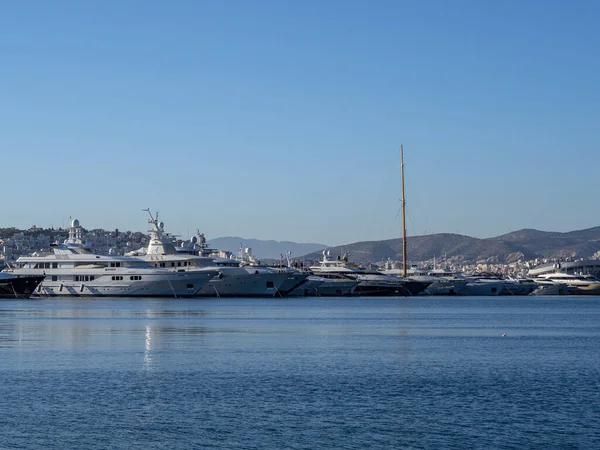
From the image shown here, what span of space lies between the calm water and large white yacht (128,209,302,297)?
60.8m

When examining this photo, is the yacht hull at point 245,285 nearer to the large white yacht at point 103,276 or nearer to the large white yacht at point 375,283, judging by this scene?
the large white yacht at point 103,276

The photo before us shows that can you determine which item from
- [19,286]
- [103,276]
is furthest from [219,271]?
[19,286]

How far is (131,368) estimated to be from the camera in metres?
40.2

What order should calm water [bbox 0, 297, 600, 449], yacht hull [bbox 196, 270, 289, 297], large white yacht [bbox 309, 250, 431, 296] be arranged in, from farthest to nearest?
1. large white yacht [bbox 309, 250, 431, 296]
2. yacht hull [bbox 196, 270, 289, 297]
3. calm water [bbox 0, 297, 600, 449]

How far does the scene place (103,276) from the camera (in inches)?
4806

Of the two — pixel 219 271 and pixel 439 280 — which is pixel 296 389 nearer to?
pixel 219 271

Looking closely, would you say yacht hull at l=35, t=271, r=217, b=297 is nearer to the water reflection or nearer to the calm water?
the calm water

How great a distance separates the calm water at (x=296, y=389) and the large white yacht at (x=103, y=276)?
5847 cm

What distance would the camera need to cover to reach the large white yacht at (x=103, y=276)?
121000 millimetres

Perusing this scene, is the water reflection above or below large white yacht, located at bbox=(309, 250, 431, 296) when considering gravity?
below

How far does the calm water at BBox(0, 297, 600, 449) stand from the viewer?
2638cm

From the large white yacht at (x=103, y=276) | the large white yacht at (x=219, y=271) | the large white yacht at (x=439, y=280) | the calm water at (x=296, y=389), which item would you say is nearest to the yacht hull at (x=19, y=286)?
the large white yacht at (x=103, y=276)

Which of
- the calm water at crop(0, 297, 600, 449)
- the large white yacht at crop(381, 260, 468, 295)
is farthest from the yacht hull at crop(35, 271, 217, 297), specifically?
the calm water at crop(0, 297, 600, 449)

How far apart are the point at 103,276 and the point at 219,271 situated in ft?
43.6
